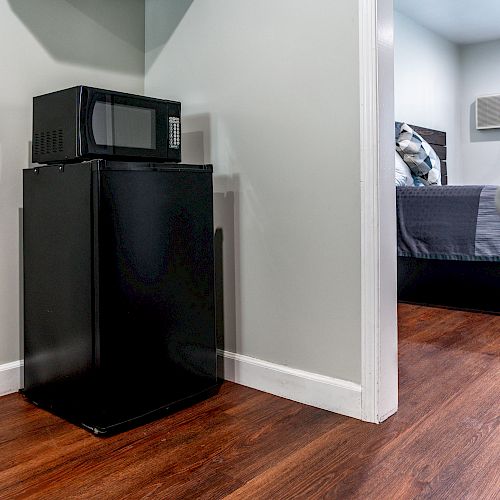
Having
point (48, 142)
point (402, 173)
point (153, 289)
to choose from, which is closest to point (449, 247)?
point (402, 173)

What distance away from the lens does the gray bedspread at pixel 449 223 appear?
10.6 feet

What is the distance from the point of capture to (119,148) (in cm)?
177

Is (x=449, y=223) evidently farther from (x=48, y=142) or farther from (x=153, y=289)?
(x=48, y=142)

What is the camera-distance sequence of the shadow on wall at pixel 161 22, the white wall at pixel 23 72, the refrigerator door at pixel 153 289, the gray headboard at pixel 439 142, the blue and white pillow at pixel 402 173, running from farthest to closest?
the gray headboard at pixel 439 142 → the blue and white pillow at pixel 402 173 → the shadow on wall at pixel 161 22 → the white wall at pixel 23 72 → the refrigerator door at pixel 153 289

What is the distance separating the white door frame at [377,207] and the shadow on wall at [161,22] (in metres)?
0.84

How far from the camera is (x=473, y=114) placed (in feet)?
19.6

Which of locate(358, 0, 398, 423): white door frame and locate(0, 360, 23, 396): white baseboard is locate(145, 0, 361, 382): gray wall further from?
locate(0, 360, 23, 396): white baseboard

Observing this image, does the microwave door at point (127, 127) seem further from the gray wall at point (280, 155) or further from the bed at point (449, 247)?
the bed at point (449, 247)

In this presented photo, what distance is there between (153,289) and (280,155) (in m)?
0.63

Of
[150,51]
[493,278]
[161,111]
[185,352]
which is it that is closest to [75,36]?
[150,51]

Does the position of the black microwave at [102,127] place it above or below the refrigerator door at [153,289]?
above

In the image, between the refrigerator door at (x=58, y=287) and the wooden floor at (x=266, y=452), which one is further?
the refrigerator door at (x=58, y=287)

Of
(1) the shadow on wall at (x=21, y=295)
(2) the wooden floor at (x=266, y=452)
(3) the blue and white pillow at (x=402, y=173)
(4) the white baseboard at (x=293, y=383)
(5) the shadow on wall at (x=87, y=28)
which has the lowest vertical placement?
(2) the wooden floor at (x=266, y=452)

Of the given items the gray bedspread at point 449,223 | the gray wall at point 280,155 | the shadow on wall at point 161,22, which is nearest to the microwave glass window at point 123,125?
the gray wall at point 280,155
